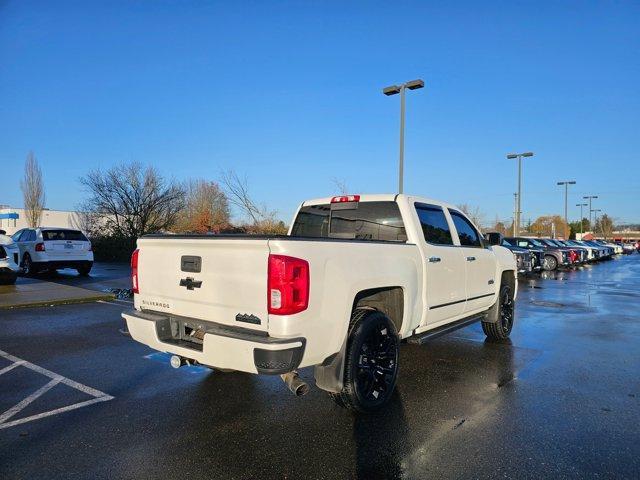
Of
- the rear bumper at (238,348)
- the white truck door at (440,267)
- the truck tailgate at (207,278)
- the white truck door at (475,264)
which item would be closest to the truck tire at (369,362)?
the rear bumper at (238,348)

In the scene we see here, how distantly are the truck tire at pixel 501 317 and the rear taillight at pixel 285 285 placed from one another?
14.8 ft

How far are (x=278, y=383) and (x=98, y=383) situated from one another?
194cm

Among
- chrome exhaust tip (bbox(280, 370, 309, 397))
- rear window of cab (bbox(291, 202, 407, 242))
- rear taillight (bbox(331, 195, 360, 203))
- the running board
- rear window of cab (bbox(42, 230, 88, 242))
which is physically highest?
rear taillight (bbox(331, 195, 360, 203))

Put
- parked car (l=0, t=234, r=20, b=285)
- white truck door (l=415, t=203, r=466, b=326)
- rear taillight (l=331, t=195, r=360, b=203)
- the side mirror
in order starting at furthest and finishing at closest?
parked car (l=0, t=234, r=20, b=285) < the side mirror < rear taillight (l=331, t=195, r=360, b=203) < white truck door (l=415, t=203, r=466, b=326)

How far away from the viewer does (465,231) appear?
6.45 m

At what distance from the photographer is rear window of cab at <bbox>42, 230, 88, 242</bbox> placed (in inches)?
613

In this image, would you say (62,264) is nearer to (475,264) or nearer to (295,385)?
(475,264)

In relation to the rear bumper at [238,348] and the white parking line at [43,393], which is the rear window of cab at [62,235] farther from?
the rear bumper at [238,348]

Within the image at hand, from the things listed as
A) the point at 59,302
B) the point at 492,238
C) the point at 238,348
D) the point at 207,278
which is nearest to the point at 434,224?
the point at 492,238

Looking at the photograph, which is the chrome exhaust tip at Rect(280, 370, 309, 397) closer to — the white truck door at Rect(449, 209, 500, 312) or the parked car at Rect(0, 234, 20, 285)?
the white truck door at Rect(449, 209, 500, 312)

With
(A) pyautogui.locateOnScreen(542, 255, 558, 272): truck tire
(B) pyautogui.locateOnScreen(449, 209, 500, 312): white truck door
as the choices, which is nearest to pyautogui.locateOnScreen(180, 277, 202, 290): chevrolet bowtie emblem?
(B) pyautogui.locateOnScreen(449, 209, 500, 312): white truck door

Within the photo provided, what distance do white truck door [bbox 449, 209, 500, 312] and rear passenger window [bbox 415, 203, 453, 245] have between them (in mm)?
306

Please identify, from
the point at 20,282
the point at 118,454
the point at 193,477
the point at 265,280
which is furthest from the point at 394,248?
the point at 20,282

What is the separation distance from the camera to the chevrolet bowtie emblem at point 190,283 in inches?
156
